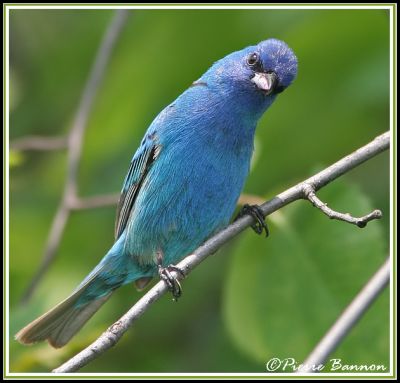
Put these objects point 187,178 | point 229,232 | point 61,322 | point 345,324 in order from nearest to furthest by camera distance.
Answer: point 345,324 < point 229,232 < point 187,178 < point 61,322

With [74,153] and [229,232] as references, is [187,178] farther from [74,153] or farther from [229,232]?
[74,153]

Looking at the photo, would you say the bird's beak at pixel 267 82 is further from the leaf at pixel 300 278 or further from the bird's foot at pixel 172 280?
the bird's foot at pixel 172 280

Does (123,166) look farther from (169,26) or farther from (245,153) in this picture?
(245,153)

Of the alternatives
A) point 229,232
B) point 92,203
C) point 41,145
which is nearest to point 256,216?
point 229,232

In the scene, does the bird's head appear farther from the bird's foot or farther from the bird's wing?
the bird's foot

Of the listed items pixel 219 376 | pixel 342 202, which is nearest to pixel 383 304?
pixel 342 202

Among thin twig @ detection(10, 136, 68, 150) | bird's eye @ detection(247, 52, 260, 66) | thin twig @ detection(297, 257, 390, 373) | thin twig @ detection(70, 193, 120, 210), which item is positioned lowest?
thin twig @ detection(297, 257, 390, 373)

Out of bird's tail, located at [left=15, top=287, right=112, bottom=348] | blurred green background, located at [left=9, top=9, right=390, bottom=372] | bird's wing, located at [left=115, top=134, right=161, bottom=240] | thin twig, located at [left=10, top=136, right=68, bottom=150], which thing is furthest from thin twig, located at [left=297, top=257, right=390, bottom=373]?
thin twig, located at [left=10, top=136, right=68, bottom=150]
